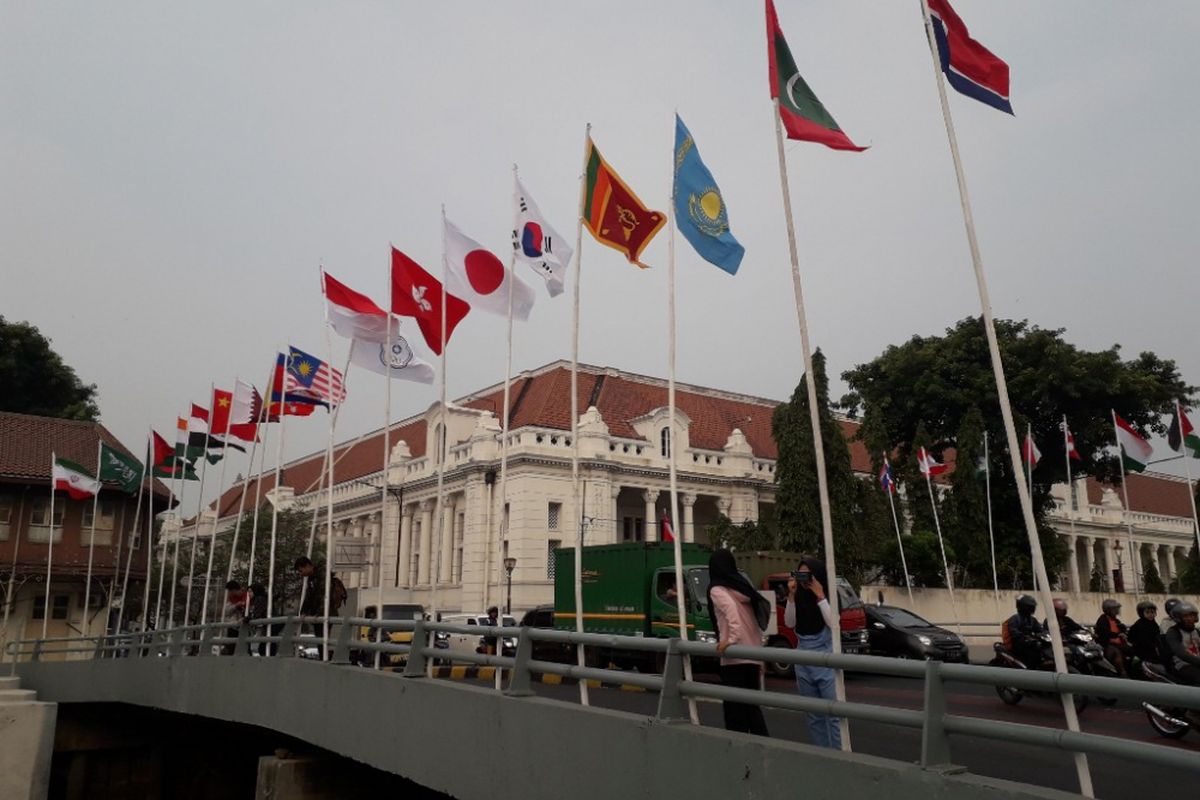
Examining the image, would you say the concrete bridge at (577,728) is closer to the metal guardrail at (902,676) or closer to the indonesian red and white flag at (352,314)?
the metal guardrail at (902,676)

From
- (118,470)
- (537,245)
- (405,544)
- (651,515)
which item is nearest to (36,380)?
(405,544)

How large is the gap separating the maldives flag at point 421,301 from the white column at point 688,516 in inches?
1356

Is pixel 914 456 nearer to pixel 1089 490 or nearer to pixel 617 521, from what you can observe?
pixel 617 521

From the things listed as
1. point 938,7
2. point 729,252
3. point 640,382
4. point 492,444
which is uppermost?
point 640,382

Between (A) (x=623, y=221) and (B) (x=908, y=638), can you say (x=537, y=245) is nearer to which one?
(A) (x=623, y=221)

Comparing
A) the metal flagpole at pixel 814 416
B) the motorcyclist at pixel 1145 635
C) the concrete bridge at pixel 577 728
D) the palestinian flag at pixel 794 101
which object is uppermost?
the palestinian flag at pixel 794 101

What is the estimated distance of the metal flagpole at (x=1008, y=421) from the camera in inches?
203

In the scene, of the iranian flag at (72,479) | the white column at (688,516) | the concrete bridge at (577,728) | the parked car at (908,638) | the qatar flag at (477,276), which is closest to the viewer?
the concrete bridge at (577,728)

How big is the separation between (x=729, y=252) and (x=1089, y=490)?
77.5 meters

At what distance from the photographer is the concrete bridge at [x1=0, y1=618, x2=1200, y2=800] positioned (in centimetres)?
513

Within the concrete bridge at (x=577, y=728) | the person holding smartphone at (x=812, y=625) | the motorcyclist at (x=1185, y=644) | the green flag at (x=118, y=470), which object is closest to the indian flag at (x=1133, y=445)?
the motorcyclist at (x=1185, y=644)

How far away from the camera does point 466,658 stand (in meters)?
10.2

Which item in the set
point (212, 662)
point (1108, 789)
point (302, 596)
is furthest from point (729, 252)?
point (212, 662)

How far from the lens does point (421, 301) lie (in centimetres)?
1748
